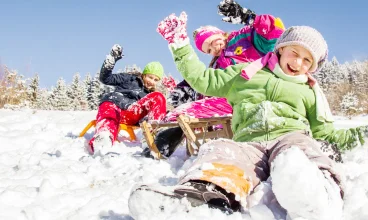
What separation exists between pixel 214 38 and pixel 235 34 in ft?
0.62

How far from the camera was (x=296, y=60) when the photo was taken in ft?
7.18

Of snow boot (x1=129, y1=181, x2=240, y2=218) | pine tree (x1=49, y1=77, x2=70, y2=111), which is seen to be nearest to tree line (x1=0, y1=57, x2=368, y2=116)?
pine tree (x1=49, y1=77, x2=70, y2=111)

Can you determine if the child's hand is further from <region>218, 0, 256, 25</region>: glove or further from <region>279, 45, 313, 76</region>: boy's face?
<region>279, 45, 313, 76</region>: boy's face

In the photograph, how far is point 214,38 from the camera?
3451 mm

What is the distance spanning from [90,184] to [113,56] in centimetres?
228

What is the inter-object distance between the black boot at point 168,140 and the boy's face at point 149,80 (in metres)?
1.84

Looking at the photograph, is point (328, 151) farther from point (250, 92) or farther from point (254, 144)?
point (250, 92)

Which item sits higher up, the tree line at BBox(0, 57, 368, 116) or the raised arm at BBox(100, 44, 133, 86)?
the raised arm at BBox(100, 44, 133, 86)

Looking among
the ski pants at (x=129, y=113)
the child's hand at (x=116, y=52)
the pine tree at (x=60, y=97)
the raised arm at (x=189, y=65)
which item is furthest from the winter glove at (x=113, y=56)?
the pine tree at (x=60, y=97)

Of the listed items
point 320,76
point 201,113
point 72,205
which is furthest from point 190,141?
point 320,76

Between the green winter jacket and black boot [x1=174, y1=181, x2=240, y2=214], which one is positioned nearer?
black boot [x1=174, y1=181, x2=240, y2=214]

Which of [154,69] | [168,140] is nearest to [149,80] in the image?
[154,69]

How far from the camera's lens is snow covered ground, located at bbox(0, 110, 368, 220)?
152 centimetres

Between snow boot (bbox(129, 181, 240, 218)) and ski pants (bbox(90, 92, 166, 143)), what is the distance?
260 cm
